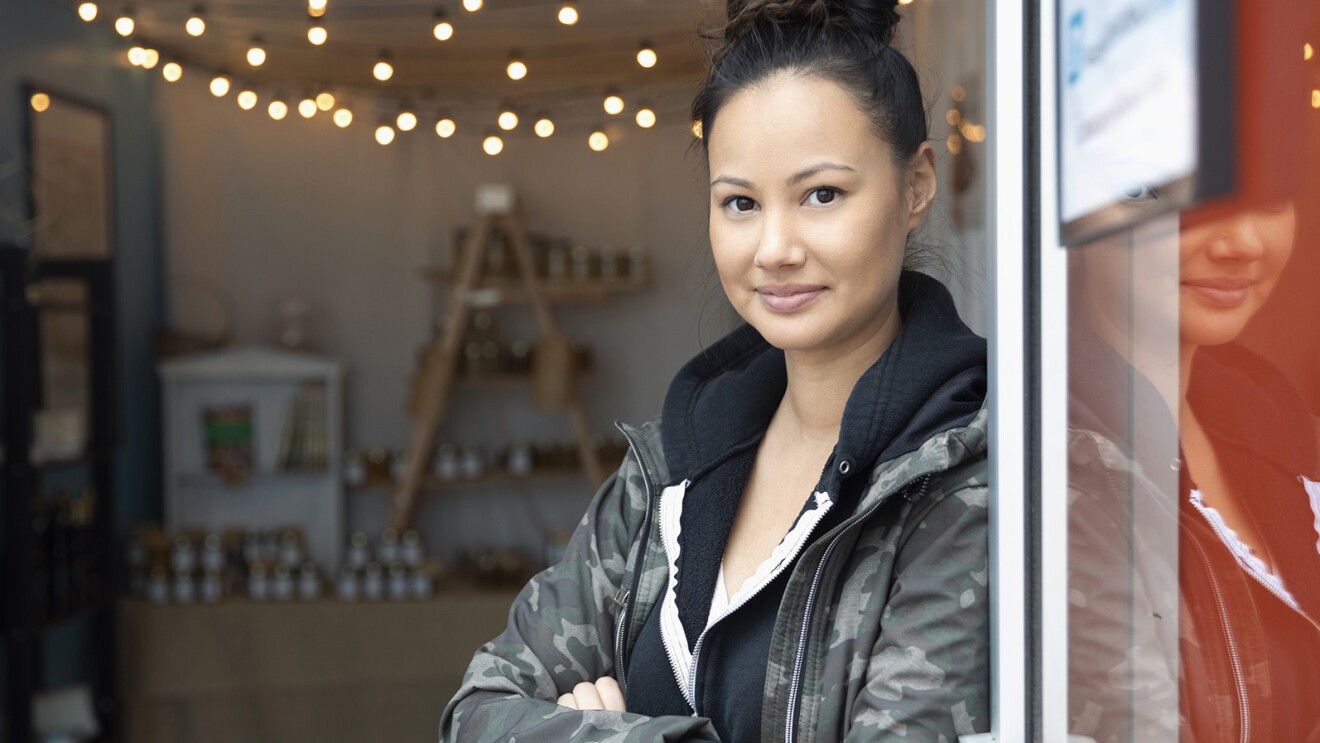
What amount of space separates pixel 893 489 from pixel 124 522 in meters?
4.67

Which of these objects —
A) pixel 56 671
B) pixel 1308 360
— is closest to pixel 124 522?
pixel 56 671

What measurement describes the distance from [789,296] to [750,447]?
9.3 inches

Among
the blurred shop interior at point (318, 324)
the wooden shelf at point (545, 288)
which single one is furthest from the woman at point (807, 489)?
the wooden shelf at point (545, 288)

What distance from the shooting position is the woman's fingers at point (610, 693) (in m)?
1.22

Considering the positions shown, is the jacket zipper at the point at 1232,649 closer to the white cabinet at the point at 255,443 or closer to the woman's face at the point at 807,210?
the woman's face at the point at 807,210

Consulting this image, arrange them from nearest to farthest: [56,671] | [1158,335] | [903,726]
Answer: [1158,335]
[903,726]
[56,671]

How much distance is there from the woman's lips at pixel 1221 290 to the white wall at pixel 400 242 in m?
4.83

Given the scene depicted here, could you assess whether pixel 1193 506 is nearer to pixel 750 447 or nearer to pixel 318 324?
pixel 750 447

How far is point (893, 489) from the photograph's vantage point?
3.26ft

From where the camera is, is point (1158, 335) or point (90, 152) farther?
point (90, 152)

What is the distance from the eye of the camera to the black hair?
1105 millimetres

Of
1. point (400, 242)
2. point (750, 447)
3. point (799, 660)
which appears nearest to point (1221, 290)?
point (799, 660)

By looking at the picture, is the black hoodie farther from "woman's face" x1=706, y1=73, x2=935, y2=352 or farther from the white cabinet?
the white cabinet

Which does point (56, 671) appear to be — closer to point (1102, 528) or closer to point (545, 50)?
point (545, 50)
